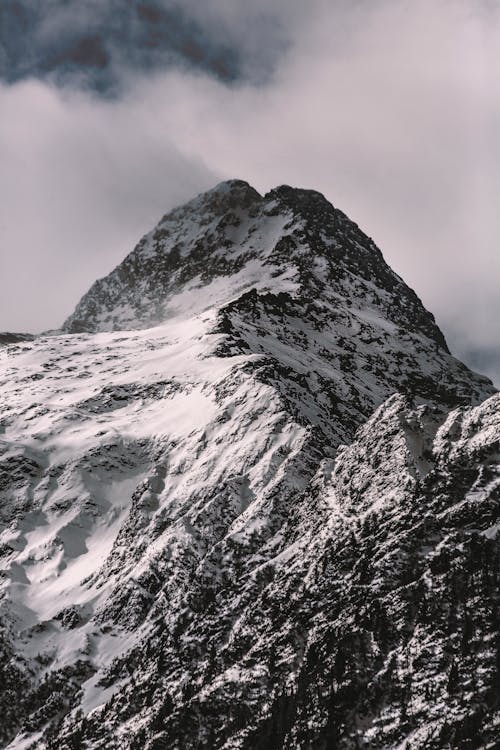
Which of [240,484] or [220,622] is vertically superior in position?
[240,484]

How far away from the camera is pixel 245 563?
7700cm

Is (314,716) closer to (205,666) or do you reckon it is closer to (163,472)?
(205,666)

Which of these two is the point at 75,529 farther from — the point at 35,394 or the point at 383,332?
the point at 383,332

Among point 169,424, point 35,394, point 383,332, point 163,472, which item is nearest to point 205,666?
point 163,472

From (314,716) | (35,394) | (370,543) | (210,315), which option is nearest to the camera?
(314,716)

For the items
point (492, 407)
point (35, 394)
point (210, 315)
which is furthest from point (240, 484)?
point (210, 315)

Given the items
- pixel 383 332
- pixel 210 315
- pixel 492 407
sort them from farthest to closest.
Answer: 1. pixel 383 332
2. pixel 210 315
3. pixel 492 407

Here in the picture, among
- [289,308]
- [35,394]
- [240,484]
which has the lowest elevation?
[240,484]

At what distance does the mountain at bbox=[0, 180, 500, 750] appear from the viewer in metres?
55.2

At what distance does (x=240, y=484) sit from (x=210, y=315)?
77836 millimetres

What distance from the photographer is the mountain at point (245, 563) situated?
55219 millimetres

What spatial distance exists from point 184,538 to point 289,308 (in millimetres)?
88649

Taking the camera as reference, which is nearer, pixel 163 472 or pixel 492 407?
pixel 492 407

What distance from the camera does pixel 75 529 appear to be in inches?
4021
